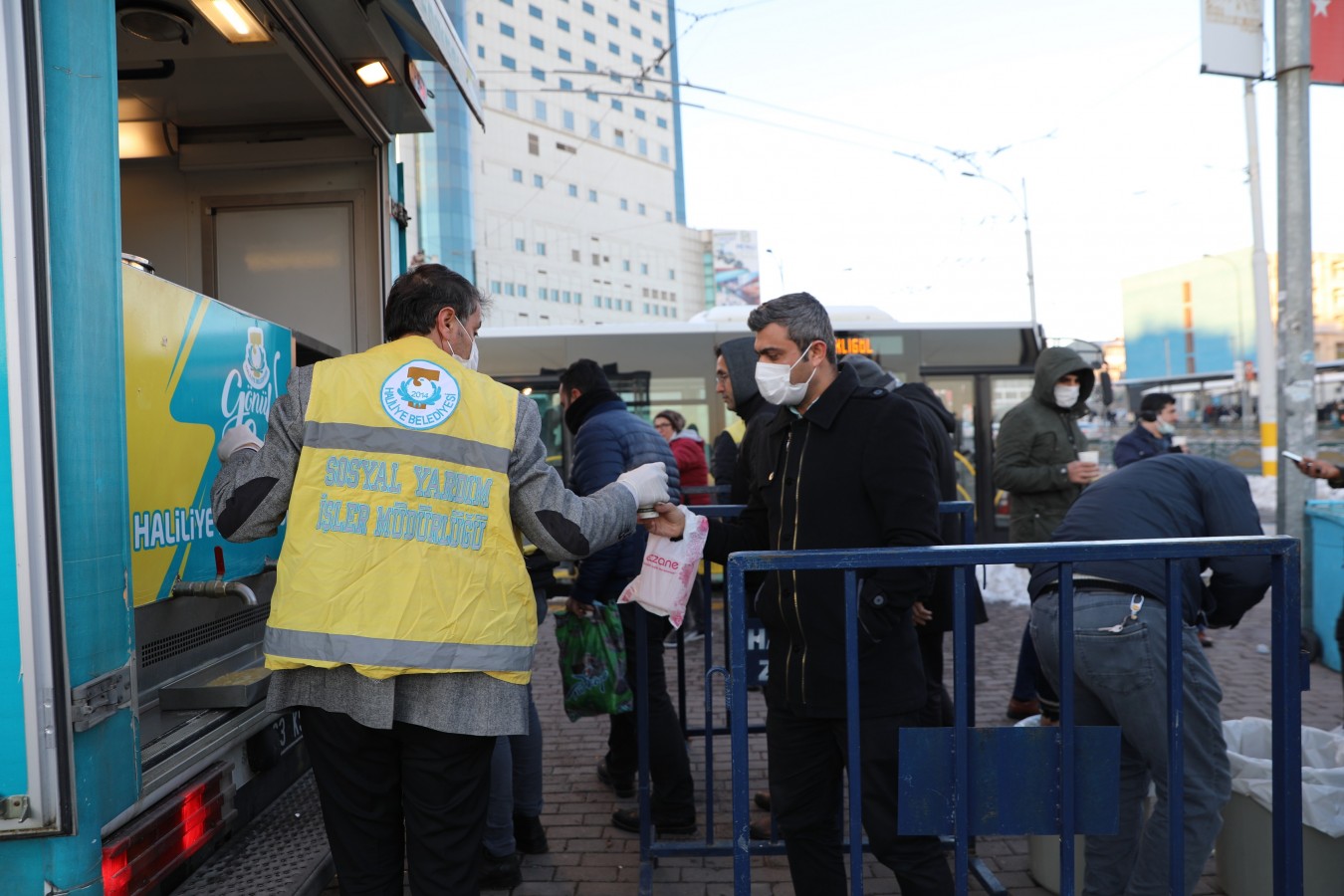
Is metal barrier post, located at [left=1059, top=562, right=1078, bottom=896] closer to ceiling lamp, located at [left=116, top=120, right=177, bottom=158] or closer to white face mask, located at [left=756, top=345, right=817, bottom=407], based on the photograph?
white face mask, located at [left=756, top=345, right=817, bottom=407]

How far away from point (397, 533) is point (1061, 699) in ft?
5.17

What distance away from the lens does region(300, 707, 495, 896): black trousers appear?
2.25 meters

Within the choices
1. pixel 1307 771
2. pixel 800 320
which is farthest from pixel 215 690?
pixel 1307 771

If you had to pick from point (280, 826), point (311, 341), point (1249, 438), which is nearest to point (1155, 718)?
point (280, 826)

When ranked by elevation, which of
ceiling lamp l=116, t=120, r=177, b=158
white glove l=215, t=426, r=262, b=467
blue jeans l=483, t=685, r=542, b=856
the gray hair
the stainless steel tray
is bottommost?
blue jeans l=483, t=685, r=542, b=856

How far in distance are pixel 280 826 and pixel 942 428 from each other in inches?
120

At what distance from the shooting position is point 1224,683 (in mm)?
6090

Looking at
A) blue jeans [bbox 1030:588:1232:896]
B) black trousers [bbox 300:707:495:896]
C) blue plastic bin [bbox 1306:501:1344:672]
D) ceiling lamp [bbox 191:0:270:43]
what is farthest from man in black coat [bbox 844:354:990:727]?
blue plastic bin [bbox 1306:501:1344:672]

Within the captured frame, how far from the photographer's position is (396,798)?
2352mm

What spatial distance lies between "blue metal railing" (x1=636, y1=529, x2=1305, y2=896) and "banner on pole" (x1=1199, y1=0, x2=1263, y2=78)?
5260 mm

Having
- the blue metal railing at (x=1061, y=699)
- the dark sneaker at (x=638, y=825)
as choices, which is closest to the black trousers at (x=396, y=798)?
the blue metal railing at (x=1061, y=699)

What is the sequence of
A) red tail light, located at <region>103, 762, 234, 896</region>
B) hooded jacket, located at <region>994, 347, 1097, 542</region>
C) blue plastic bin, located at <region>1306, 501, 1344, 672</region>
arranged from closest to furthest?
red tail light, located at <region>103, 762, 234, 896</region>
hooded jacket, located at <region>994, 347, 1097, 542</region>
blue plastic bin, located at <region>1306, 501, 1344, 672</region>

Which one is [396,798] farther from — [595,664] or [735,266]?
[735,266]

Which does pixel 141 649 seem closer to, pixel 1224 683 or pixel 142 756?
pixel 142 756
